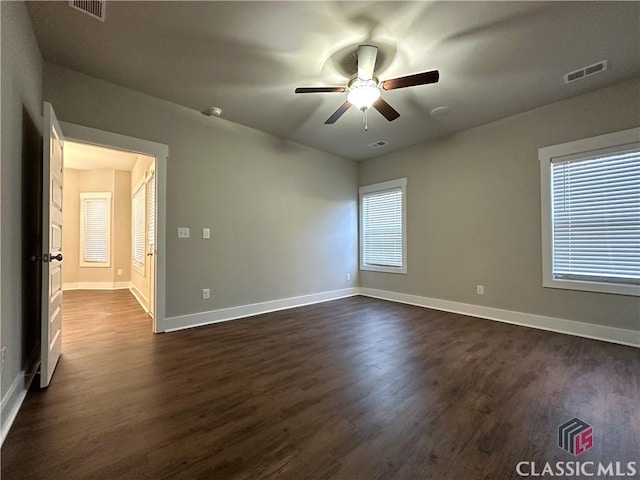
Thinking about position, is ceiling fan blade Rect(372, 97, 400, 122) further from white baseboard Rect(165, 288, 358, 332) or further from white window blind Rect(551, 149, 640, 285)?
white baseboard Rect(165, 288, 358, 332)

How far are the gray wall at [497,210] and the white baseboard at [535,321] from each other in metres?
0.07

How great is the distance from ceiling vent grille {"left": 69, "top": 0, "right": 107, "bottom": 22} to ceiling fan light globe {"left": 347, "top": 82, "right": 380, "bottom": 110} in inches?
76.2

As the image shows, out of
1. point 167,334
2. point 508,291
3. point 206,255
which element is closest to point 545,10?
point 508,291

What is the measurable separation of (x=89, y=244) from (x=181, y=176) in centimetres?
503

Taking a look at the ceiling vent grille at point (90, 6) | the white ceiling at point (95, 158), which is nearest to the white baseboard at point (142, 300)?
the white ceiling at point (95, 158)

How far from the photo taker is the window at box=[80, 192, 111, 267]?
6.57 meters

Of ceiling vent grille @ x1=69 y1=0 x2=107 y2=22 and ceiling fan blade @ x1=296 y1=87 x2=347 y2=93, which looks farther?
ceiling fan blade @ x1=296 y1=87 x2=347 y2=93

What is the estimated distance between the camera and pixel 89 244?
260 inches

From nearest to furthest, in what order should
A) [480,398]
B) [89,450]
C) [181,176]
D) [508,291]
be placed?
[89,450] < [480,398] < [181,176] < [508,291]

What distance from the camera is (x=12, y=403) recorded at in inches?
66.5

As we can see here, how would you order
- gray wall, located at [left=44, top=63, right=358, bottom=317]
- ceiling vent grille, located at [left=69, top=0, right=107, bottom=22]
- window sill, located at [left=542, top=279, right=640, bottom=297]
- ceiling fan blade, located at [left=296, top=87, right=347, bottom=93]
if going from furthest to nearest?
1. gray wall, located at [left=44, top=63, right=358, bottom=317]
2. window sill, located at [left=542, top=279, right=640, bottom=297]
3. ceiling fan blade, located at [left=296, top=87, right=347, bottom=93]
4. ceiling vent grille, located at [left=69, top=0, right=107, bottom=22]

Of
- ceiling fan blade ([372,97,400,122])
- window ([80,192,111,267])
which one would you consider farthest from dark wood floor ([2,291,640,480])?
window ([80,192,111,267])

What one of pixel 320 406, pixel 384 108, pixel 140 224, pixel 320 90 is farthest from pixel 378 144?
pixel 140 224

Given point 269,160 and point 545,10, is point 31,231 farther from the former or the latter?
point 545,10
